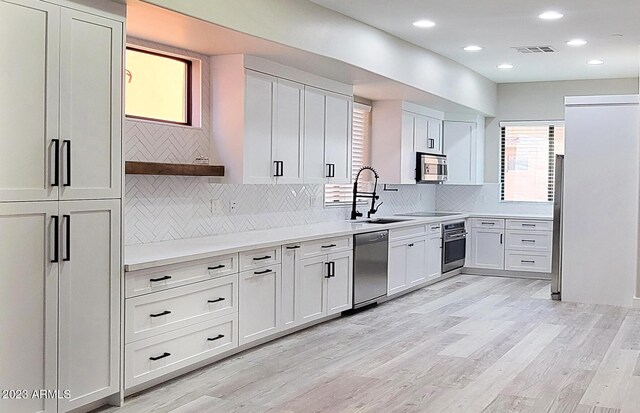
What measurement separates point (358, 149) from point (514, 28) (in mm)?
2320

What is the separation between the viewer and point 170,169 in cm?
472

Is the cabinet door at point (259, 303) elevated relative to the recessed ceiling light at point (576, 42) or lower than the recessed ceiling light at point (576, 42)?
lower

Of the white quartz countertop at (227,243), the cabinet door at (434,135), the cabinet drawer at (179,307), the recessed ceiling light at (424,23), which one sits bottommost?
the cabinet drawer at (179,307)

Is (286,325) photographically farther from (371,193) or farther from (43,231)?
(371,193)

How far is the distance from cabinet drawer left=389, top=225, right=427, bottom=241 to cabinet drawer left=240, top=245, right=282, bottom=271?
2.15m

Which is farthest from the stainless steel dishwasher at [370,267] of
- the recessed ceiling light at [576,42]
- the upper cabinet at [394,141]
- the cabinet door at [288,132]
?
the recessed ceiling light at [576,42]

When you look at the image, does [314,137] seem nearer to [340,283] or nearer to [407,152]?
[340,283]

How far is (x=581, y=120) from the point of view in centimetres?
736

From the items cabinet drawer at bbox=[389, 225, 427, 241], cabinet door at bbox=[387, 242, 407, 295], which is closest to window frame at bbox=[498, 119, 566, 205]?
cabinet drawer at bbox=[389, 225, 427, 241]

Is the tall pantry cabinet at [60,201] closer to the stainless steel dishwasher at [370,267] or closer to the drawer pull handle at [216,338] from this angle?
the drawer pull handle at [216,338]

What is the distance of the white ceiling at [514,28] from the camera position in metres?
5.51

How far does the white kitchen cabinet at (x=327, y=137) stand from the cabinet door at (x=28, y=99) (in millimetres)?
2946

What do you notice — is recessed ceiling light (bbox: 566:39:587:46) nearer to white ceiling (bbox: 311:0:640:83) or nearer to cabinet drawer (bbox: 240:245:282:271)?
white ceiling (bbox: 311:0:640:83)

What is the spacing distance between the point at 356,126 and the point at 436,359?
11.8ft
